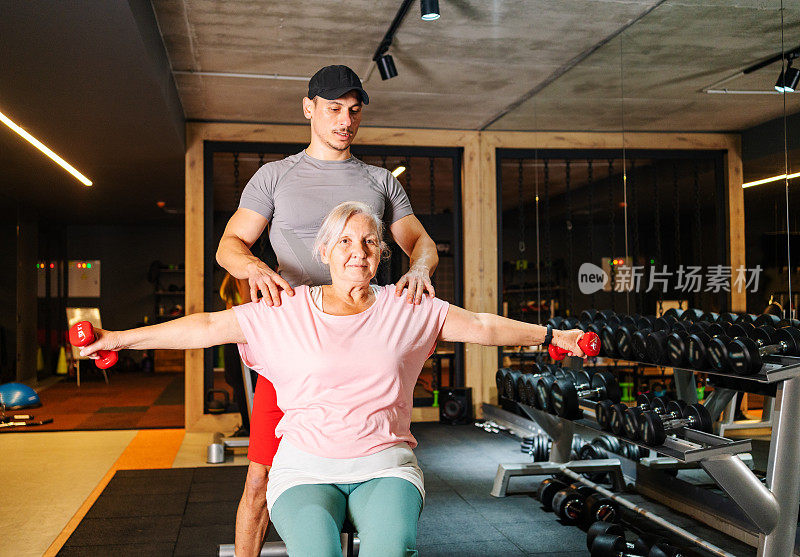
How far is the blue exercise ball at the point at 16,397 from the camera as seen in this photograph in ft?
18.5

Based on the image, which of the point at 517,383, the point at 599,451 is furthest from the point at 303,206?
the point at 599,451

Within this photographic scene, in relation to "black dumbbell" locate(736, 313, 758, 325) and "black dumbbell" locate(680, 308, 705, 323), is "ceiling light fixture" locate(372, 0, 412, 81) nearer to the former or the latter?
"black dumbbell" locate(680, 308, 705, 323)

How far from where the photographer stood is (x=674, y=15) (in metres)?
3.53

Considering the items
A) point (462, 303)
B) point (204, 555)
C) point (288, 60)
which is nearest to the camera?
point (204, 555)

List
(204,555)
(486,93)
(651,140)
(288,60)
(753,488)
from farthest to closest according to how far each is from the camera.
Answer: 1. (486,93)
2. (288,60)
3. (651,140)
4. (204,555)
5. (753,488)

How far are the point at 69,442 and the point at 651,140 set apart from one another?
4497mm

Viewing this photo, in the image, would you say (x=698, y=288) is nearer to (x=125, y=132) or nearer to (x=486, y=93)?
(x=486, y=93)

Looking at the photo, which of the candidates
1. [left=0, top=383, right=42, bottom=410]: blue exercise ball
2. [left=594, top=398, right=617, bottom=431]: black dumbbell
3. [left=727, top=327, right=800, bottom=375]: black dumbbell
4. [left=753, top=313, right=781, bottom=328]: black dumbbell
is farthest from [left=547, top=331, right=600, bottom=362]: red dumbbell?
[left=0, top=383, right=42, bottom=410]: blue exercise ball

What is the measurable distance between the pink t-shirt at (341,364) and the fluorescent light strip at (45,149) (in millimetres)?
3583

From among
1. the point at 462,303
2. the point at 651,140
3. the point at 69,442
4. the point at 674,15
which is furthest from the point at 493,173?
the point at 69,442

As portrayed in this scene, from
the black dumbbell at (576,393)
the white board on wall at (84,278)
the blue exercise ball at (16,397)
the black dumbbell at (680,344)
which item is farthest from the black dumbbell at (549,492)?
the white board on wall at (84,278)

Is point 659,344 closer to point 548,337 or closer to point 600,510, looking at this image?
point 600,510

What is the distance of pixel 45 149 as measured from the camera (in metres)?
5.45

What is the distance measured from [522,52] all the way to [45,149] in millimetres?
3668
